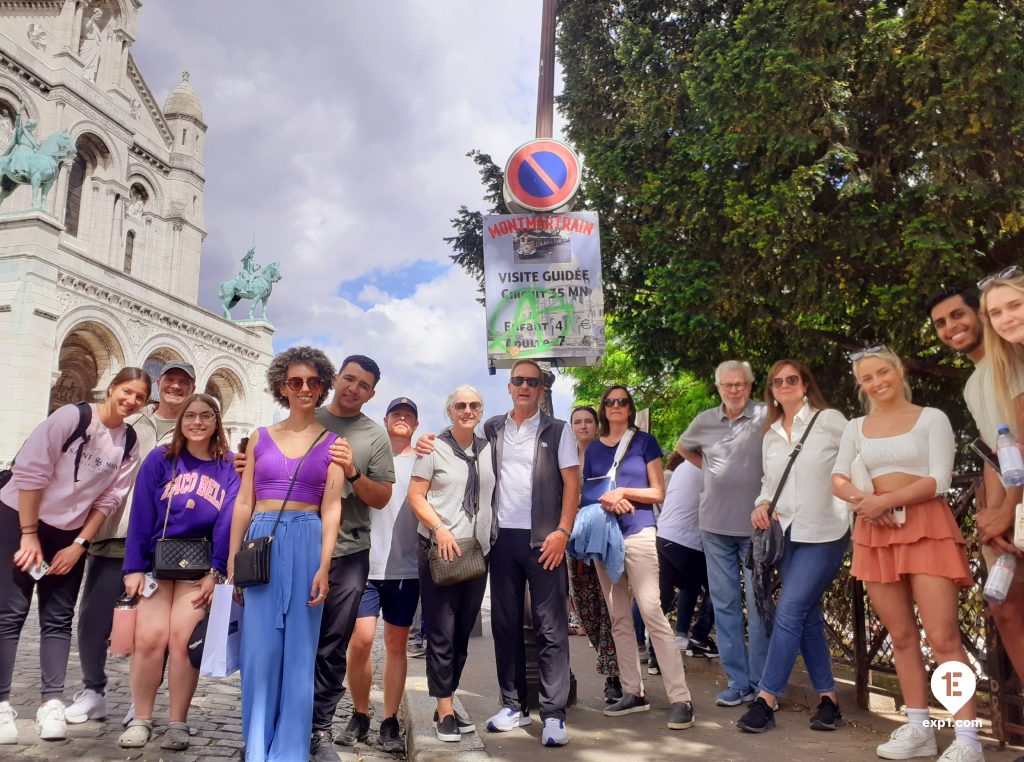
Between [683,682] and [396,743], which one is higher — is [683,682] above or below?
above

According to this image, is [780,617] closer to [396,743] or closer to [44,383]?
[396,743]

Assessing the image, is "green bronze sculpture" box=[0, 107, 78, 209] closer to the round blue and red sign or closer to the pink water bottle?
the round blue and red sign

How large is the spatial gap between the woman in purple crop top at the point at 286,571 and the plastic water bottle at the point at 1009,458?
295 cm

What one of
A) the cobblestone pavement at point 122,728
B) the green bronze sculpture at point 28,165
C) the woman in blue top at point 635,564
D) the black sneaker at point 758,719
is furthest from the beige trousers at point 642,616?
the green bronze sculpture at point 28,165

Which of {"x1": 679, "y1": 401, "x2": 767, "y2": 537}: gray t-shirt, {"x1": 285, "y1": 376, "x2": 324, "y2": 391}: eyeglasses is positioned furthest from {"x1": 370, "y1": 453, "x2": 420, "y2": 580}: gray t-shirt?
{"x1": 679, "y1": 401, "x2": 767, "y2": 537}: gray t-shirt

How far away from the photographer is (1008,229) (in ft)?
25.8

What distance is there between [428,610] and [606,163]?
835 cm

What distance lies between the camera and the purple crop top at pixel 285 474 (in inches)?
141

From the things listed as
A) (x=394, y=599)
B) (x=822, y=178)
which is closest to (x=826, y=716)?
(x=394, y=599)

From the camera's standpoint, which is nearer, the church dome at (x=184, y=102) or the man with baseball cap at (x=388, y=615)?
the man with baseball cap at (x=388, y=615)

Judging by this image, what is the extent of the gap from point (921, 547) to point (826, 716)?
1.26 m

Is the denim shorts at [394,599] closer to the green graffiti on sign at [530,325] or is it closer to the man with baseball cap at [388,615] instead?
the man with baseball cap at [388,615]

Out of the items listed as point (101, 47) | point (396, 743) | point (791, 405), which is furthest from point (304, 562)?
point (101, 47)

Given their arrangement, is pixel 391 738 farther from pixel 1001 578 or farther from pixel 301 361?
pixel 1001 578
